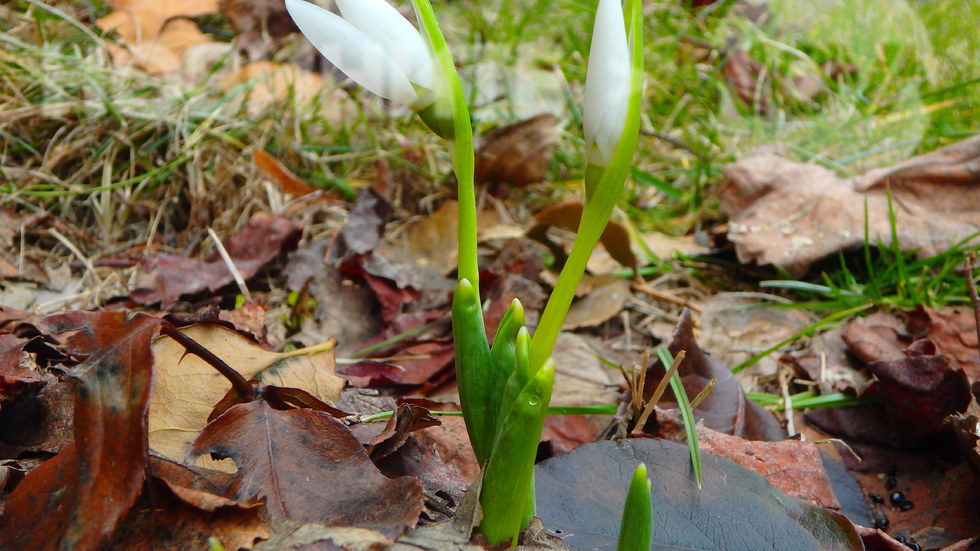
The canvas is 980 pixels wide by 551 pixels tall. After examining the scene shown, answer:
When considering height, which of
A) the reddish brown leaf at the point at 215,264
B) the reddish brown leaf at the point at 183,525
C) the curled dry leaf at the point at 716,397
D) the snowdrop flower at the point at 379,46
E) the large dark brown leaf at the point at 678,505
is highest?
the snowdrop flower at the point at 379,46

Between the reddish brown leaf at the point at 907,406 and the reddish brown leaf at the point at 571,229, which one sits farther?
the reddish brown leaf at the point at 571,229

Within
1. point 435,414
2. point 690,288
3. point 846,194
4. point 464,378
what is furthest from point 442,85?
point 846,194

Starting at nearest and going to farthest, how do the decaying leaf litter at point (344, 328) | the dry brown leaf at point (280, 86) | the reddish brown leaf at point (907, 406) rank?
1. the decaying leaf litter at point (344, 328)
2. the reddish brown leaf at point (907, 406)
3. the dry brown leaf at point (280, 86)

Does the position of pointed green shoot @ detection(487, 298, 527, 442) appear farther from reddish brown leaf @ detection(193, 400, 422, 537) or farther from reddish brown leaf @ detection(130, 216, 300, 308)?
reddish brown leaf @ detection(130, 216, 300, 308)

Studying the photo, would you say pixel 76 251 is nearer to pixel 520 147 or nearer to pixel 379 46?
pixel 520 147

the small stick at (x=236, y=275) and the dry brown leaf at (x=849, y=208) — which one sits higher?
the dry brown leaf at (x=849, y=208)

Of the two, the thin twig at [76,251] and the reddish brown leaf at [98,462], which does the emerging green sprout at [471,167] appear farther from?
the thin twig at [76,251]

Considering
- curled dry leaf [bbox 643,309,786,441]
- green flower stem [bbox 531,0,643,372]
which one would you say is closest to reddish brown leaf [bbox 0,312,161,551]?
green flower stem [bbox 531,0,643,372]

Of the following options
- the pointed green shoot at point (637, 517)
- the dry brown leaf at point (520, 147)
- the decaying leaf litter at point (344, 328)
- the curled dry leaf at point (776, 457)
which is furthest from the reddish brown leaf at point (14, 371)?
the dry brown leaf at point (520, 147)
